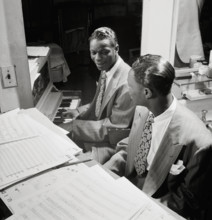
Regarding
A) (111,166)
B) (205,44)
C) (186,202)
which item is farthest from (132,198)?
(205,44)

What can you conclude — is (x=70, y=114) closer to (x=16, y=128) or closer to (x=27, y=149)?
(x=16, y=128)

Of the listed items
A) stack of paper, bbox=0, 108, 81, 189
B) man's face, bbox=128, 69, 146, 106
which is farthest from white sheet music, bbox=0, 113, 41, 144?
man's face, bbox=128, 69, 146, 106

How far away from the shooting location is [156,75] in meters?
1.64

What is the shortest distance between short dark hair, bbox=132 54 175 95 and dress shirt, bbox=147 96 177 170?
107 millimetres

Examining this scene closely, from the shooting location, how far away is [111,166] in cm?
194

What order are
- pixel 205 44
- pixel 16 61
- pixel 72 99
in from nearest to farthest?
pixel 16 61, pixel 205 44, pixel 72 99

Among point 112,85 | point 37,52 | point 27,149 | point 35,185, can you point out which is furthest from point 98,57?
point 35,185

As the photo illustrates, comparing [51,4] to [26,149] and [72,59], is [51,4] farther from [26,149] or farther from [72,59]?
[26,149]

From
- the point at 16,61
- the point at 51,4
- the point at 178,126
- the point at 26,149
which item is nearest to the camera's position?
the point at 26,149

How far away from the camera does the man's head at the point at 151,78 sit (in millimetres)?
1646

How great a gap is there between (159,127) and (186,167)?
276 mm

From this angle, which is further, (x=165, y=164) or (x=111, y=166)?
(x=111, y=166)

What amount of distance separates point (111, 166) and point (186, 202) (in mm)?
539

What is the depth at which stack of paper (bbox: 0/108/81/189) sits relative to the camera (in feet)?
4.45
